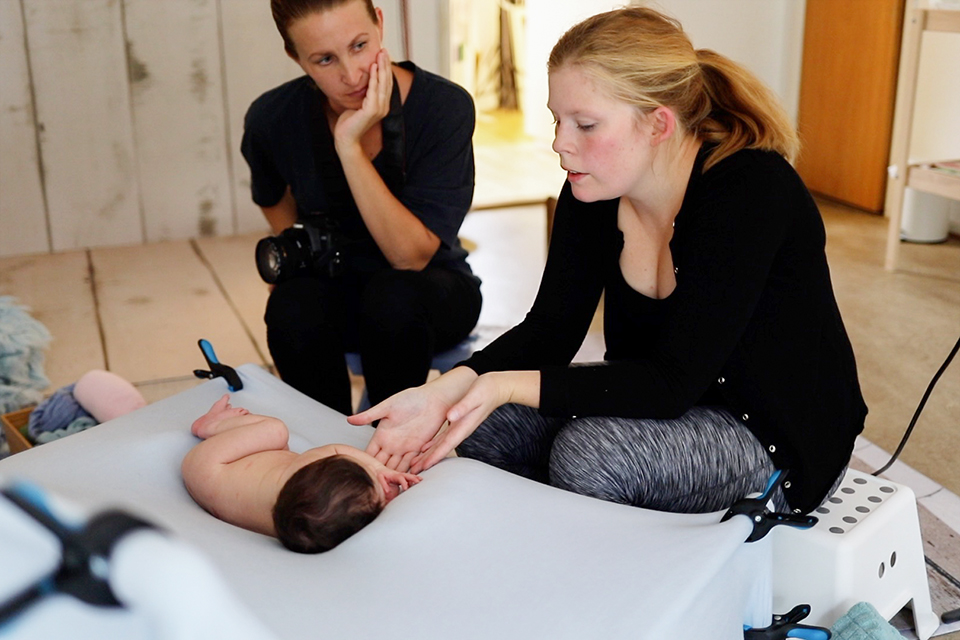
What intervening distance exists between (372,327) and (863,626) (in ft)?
2.74

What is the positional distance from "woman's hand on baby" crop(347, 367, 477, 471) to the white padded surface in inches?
2.6

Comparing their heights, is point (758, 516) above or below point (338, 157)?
below

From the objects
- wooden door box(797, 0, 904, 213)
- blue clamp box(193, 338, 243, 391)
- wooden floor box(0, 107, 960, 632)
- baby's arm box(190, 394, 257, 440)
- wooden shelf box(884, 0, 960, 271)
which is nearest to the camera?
baby's arm box(190, 394, 257, 440)

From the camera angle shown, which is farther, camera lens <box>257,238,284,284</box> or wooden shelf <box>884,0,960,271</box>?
wooden shelf <box>884,0,960,271</box>

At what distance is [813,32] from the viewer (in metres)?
3.56

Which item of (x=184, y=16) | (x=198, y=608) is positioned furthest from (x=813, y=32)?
(x=198, y=608)

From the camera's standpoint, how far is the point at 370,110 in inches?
62.1

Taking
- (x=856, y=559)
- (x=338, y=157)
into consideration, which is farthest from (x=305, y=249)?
(x=856, y=559)

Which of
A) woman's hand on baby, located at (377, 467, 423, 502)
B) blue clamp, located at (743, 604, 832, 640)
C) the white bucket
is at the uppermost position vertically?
woman's hand on baby, located at (377, 467, 423, 502)

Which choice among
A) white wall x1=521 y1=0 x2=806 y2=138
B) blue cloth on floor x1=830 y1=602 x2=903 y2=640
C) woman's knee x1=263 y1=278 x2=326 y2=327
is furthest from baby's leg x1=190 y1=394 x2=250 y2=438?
white wall x1=521 y1=0 x2=806 y2=138

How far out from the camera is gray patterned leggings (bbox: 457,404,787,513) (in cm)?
113

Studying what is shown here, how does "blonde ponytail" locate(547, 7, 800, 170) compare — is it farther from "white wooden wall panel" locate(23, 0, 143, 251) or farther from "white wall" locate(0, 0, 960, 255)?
"white wooden wall panel" locate(23, 0, 143, 251)

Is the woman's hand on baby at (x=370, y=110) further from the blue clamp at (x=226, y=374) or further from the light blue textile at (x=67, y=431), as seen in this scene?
the light blue textile at (x=67, y=431)

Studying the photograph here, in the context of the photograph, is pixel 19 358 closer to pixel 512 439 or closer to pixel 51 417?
pixel 51 417
